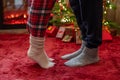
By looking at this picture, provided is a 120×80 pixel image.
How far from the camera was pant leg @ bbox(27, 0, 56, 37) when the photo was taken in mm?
1296

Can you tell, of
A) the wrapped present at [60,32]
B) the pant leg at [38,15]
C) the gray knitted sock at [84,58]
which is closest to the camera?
the pant leg at [38,15]

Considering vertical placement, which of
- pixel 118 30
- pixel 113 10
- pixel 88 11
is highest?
pixel 88 11

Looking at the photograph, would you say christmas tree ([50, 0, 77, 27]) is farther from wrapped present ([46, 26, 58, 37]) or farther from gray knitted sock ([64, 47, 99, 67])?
gray knitted sock ([64, 47, 99, 67])

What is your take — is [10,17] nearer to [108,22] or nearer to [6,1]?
[6,1]

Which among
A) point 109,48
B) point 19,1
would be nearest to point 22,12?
point 19,1

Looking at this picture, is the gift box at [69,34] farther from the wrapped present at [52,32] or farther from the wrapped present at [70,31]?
the wrapped present at [52,32]

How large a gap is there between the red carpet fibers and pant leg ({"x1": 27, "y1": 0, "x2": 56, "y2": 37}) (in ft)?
0.69

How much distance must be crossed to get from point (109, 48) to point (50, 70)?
0.66 m

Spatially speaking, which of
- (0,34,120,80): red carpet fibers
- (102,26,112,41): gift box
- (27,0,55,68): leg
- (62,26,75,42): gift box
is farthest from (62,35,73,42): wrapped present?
(27,0,55,68): leg

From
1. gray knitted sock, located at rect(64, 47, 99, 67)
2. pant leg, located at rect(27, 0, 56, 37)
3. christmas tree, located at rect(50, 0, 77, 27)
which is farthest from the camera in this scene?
christmas tree, located at rect(50, 0, 77, 27)

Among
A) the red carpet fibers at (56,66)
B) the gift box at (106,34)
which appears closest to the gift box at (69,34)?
the red carpet fibers at (56,66)

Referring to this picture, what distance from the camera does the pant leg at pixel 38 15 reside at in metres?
1.30

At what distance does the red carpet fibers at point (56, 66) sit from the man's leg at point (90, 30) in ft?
0.16

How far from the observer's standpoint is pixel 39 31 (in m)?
1.34
